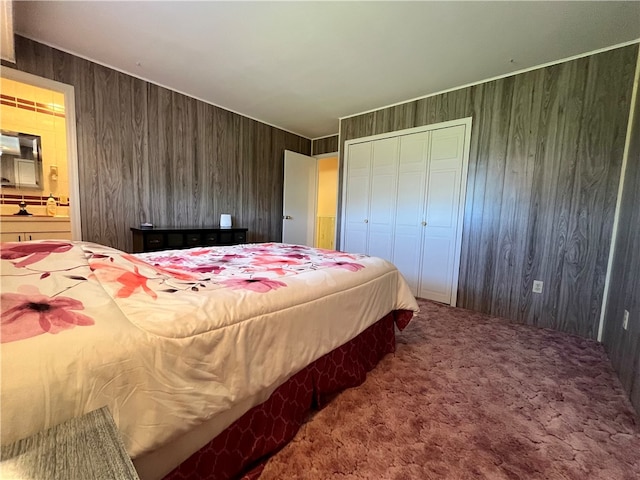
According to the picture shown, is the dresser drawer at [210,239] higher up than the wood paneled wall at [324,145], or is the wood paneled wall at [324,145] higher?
the wood paneled wall at [324,145]

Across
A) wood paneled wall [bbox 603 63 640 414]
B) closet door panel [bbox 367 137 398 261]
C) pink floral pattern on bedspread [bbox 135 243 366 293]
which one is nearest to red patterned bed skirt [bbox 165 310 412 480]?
pink floral pattern on bedspread [bbox 135 243 366 293]

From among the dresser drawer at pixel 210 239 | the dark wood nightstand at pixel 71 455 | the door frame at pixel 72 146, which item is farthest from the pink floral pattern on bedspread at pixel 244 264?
the door frame at pixel 72 146

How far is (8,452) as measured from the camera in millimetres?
402

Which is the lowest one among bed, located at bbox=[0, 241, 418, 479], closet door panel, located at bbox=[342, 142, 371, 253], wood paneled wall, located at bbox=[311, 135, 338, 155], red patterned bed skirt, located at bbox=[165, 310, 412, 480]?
red patterned bed skirt, located at bbox=[165, 310, 412, 480]

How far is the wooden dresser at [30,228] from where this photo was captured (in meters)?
2.77

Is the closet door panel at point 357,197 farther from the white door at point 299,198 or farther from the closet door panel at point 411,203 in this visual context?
the white door at point 299,198

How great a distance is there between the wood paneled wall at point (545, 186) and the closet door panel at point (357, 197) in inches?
44.0

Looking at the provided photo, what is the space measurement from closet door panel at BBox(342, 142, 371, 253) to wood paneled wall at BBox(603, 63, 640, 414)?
249 cm

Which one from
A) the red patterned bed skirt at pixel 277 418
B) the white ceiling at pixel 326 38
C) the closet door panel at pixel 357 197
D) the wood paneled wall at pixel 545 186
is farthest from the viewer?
the closet door panel at pixel 357 197

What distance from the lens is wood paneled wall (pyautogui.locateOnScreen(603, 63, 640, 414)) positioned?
62.6 inches

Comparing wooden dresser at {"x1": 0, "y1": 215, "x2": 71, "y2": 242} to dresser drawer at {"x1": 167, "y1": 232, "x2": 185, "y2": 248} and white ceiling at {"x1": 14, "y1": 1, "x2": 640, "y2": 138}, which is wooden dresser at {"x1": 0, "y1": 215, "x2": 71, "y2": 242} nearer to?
dresser drawer at {"x1": 167, "y1": 232, "x2": 185, "y2": 248}

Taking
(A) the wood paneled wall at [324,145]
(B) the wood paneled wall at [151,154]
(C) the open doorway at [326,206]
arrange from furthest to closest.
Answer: (C) the open doorway at [326,206]
(A) the wood paneled wall at [324,145]
(B) the wood paneled wall at [151,154]

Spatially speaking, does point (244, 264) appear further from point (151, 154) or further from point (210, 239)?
point (151, 154)

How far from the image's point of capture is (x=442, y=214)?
128 inches
